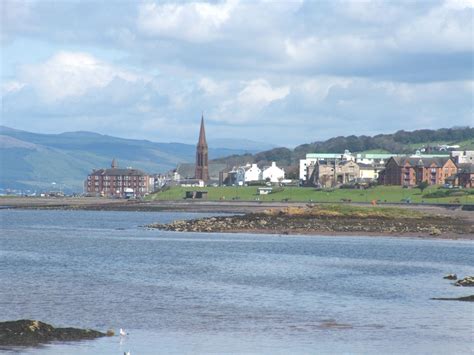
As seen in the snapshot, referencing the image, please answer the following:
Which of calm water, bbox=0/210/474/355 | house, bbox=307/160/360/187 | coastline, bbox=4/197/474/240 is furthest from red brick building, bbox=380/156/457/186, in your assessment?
calm water, bbox=0/210/474/355

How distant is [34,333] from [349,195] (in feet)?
429

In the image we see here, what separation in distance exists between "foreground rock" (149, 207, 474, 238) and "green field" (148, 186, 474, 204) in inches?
1470

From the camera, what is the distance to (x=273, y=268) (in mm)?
55594

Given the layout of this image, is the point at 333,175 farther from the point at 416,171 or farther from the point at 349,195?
the point at 349,195

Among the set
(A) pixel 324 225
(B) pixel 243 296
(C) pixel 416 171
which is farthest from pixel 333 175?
(B) pixel 243 296

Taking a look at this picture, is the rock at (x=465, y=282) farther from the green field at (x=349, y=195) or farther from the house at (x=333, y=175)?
the house at (x=333, y=175)

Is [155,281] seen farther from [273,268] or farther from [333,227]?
[333,227]

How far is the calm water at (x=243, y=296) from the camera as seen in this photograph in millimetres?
31531

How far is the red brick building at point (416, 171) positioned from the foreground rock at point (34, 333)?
Result: 150 metres

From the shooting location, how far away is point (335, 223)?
9788 cm

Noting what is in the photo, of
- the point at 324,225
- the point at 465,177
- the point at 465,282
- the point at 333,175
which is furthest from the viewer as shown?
the point at 333,175

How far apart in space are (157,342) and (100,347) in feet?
6.60

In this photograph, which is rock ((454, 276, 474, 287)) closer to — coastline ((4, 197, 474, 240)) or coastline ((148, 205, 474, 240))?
coastline ((4, 197, 474, 240))

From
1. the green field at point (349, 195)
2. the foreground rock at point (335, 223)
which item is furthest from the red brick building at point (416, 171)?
the foreground rock at point (335, 223)
